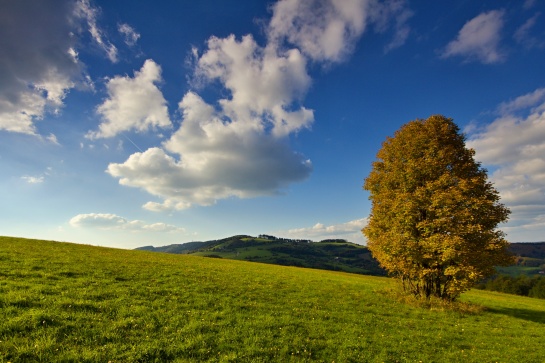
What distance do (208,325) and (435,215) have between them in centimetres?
2325

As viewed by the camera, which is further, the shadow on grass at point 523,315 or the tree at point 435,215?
the shadow on grass at point 523,315

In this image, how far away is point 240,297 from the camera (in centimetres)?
2156

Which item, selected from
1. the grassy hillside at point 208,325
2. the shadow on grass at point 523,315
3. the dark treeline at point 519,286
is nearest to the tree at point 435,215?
the grassy hillside at point 208,325

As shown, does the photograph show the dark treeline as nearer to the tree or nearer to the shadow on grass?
the shadow on grass

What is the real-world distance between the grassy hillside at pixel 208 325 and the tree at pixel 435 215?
13.7 ft

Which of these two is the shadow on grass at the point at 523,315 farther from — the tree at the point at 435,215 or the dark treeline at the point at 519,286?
the dark treeline at the point at 519,286

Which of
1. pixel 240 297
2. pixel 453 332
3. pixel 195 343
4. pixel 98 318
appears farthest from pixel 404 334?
pixel 98 318

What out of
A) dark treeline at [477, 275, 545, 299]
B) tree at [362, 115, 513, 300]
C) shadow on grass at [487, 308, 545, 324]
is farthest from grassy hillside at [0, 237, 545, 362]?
dark treeline at [477, 275, 545, 299]

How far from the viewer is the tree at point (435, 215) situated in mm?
25062

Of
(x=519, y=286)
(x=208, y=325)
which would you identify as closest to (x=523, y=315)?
(x=208, y=325)

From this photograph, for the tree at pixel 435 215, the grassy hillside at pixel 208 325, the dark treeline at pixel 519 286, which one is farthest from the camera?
the dark treeline at pixel 519 286

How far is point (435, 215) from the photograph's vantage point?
2683 centimetres

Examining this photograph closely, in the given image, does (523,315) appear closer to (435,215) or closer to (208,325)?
(435,215)

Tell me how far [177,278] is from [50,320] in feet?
47.0
